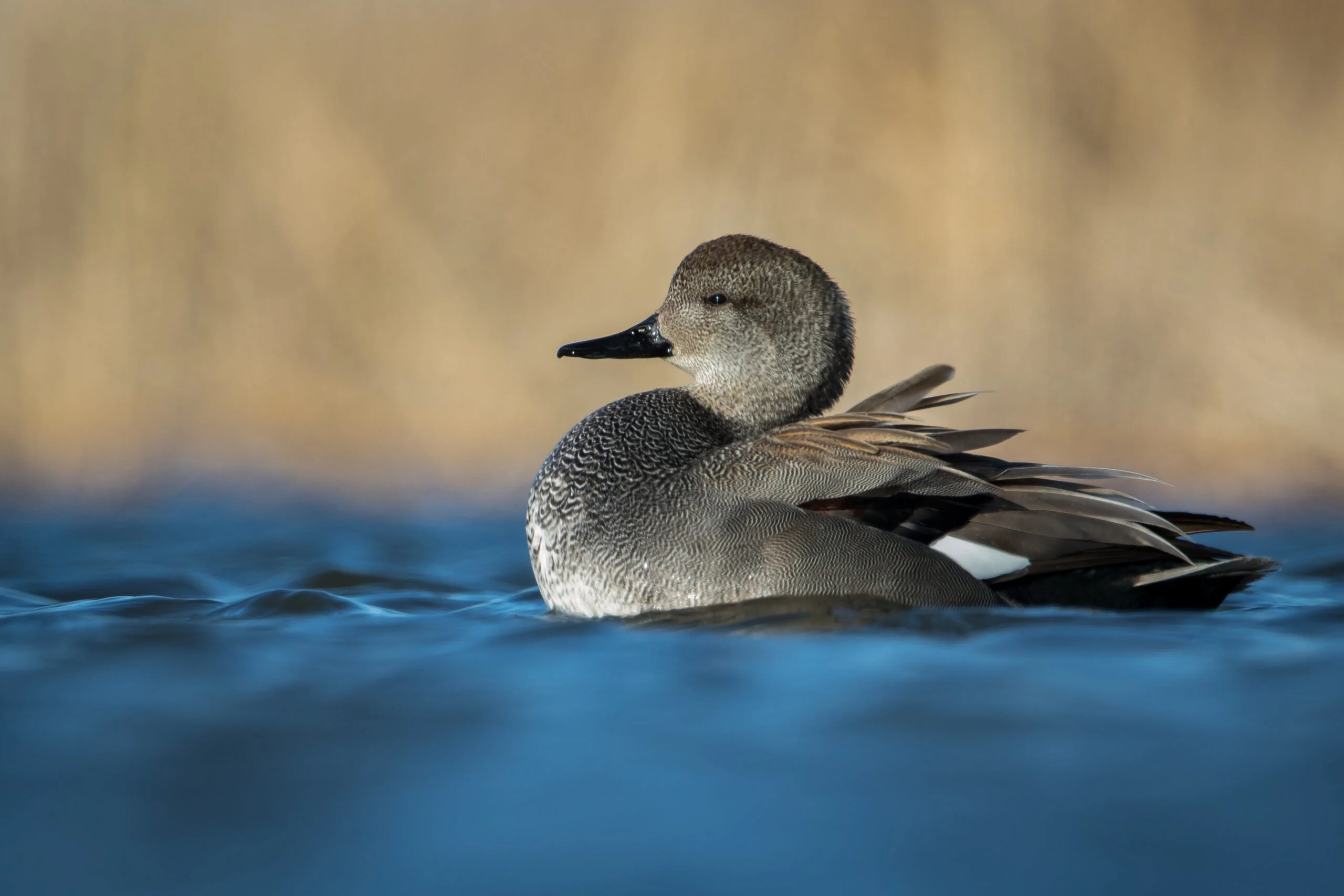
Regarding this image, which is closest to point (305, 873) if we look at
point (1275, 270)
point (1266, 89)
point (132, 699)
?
point (132, 699)

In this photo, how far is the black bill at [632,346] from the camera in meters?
4.78

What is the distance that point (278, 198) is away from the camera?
435 inches

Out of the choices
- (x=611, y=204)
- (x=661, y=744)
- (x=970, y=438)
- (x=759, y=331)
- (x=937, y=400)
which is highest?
(x=611, y=204)

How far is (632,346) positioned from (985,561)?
4.91 ft

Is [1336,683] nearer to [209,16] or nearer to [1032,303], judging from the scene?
[1032,303]

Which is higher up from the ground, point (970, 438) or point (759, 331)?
point (759, 331)

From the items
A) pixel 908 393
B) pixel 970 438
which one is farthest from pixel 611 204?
pixel 970 438

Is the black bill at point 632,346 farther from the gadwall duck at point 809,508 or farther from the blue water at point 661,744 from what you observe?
the blue water at point 661,744

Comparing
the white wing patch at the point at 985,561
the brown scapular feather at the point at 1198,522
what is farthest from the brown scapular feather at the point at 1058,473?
the white wing patch at the point at 985,561

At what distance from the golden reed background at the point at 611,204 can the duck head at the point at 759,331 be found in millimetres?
5187

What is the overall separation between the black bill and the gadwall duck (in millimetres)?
189

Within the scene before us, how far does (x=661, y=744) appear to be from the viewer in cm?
303

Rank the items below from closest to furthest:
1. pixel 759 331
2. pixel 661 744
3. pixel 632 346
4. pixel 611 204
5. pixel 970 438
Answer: pixel 661 744 → pixel 970 438 → pixel 759 331 → pixel 632 346 → pixel 611 204

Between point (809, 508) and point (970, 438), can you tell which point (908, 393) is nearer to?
point (970, 438)
